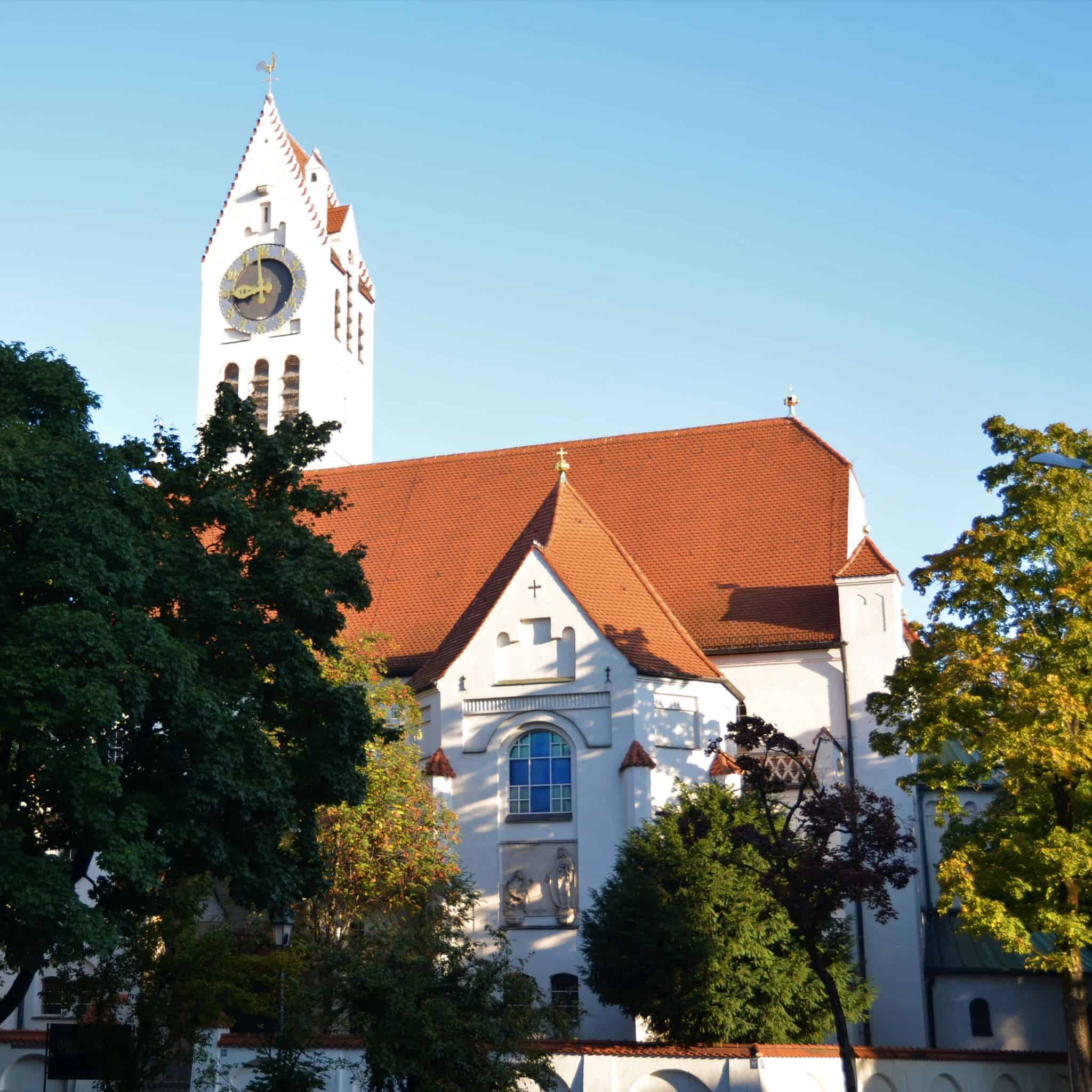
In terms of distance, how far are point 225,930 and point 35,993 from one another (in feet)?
39.5

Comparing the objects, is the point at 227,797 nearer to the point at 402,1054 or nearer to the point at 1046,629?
the point at 402,1054

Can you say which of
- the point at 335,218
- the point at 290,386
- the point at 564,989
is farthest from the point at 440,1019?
the point at 335,218

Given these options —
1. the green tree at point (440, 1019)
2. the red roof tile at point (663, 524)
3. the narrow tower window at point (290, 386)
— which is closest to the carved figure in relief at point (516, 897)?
the red roof tile at point (663, 524)

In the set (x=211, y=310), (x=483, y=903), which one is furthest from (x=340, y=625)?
(x=211, y=310)

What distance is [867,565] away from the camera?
116 ft

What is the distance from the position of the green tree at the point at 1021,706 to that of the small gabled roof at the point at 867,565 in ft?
24.4

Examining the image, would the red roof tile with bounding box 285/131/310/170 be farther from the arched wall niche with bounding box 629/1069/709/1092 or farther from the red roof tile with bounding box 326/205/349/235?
the arched wall niche with bounding box 629/1069/709/1092

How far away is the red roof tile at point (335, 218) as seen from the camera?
59250 millimetres

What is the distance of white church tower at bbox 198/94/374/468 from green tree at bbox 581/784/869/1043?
30526mm

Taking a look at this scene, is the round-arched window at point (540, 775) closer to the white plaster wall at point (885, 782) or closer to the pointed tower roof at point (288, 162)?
the white plaster wall at point (885, 782)

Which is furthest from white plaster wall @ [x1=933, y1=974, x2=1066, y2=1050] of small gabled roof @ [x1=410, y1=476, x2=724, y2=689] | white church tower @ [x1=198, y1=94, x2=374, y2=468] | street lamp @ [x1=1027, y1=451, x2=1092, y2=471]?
white church tower @ [x1=198, y1=94, x2=374, y2=468]

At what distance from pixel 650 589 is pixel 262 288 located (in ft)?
90.8

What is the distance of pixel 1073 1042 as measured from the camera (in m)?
25.8

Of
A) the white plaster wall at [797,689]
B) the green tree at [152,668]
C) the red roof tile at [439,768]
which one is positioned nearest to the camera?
the green tree at [152,668]
